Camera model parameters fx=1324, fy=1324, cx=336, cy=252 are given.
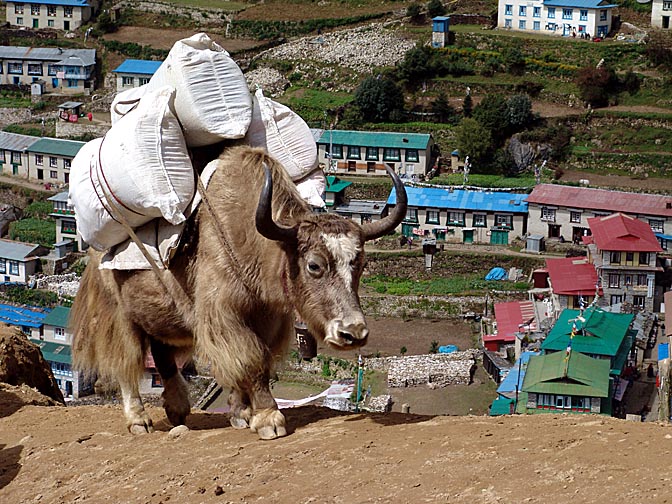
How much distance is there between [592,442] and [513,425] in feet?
2.62

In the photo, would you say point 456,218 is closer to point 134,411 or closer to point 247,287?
point 134,411

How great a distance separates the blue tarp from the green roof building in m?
13.6

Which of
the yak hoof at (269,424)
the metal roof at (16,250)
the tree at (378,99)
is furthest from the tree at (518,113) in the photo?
the yak hoof at (269,424)

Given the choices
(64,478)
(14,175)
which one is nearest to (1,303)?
(14,175)

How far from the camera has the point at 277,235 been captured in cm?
817

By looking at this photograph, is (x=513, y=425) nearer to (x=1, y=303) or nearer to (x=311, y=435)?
(x=311, y=435)

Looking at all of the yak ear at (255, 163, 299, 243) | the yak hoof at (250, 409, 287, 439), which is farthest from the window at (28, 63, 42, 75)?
the yak ear at (255, 163, 299, 243)

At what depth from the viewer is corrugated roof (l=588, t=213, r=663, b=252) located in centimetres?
4075

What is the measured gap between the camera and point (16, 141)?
57312 mm

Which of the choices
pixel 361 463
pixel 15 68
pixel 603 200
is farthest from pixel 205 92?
pixel 15 68

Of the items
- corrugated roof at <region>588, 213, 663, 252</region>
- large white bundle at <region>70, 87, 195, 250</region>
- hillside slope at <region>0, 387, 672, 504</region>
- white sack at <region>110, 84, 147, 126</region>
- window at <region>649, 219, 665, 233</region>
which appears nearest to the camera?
hillside slope at <region>0, 387, 672, 504</region>

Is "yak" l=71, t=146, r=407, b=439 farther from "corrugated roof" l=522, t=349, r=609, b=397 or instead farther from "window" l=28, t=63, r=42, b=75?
"window" l=28, t=63, r=42, b=75

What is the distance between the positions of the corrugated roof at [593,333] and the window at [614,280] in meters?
5.66

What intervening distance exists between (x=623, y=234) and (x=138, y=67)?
29.0 metres
